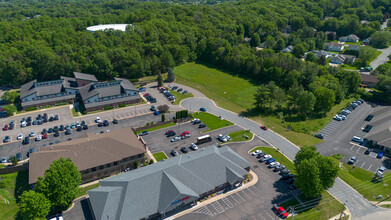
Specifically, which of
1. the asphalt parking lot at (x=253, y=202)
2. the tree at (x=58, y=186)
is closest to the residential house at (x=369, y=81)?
the asphalt parking lot at (x=253, y=202)

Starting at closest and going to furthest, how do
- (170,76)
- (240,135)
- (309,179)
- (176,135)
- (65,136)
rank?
(309,179), (65,136), (176,135), (240,135), (170,76)

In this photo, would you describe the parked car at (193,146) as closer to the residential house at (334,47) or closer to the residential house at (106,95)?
the residential house at (106,95)

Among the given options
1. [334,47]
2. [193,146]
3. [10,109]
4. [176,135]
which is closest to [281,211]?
[193,146]

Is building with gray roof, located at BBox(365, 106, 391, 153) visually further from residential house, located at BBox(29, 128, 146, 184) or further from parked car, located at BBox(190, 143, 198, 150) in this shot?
residential house, located at BBox(29, 128, 146, 184)

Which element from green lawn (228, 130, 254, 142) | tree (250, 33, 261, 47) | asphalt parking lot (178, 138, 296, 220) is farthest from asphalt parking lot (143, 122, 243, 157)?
tree (250, 33, 261, 47)

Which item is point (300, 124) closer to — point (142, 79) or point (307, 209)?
point (307, 209)

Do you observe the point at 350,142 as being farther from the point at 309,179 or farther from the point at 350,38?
the point at 350,38
